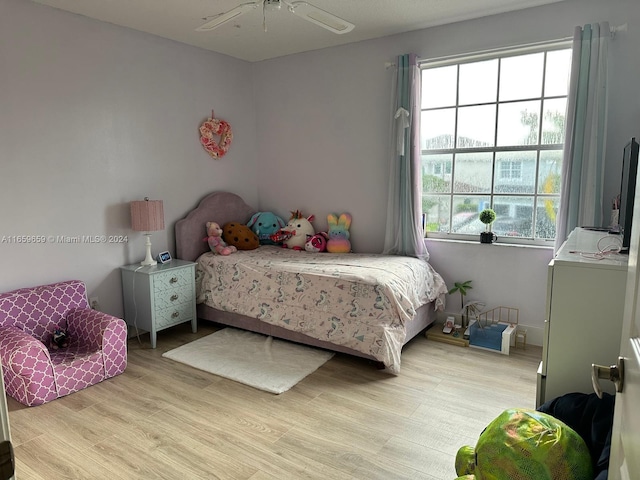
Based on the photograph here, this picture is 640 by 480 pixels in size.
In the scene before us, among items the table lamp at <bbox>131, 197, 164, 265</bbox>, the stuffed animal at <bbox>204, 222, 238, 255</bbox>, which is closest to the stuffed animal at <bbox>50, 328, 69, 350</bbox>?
the table lamp at <bbox>131, 197, 164, 265</bbox>

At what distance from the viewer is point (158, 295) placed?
11.5 feet

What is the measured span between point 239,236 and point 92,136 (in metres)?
1.50

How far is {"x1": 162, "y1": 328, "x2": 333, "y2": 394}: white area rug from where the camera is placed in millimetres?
2938

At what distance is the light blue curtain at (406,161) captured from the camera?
372 cm

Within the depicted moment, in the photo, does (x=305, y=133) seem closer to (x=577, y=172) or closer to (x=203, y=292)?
(x=203, y=292)

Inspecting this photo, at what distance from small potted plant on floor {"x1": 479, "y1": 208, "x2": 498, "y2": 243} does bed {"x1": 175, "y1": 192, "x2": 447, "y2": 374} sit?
488mm

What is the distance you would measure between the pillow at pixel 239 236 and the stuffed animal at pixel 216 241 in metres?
0.08

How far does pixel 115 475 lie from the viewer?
78.9 inches

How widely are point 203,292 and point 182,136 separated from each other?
4.73 feet

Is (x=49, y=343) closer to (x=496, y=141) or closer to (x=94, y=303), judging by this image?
(x=94, y=303)

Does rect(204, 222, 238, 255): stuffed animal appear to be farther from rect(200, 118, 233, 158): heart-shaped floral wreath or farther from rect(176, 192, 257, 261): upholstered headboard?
rect(200, 118, 233, 158): heart-shaped floral wreath

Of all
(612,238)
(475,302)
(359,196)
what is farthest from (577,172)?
(359,196)

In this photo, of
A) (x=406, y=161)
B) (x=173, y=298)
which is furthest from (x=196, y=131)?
(x=406, y=161)

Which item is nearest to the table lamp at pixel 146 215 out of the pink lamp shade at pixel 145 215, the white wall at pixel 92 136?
the pink lamp shade at pixel 145 215
